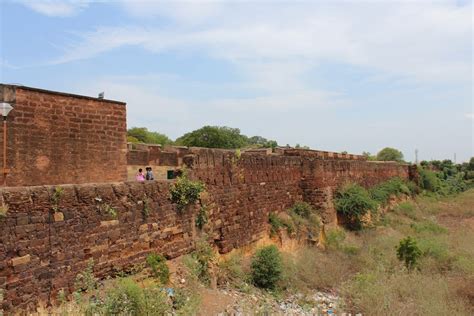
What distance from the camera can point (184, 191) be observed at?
28.1 feet

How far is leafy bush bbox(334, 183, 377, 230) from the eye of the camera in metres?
16.5

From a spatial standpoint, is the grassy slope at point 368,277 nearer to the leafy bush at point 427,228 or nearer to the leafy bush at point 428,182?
the leafy bush at point 427,228

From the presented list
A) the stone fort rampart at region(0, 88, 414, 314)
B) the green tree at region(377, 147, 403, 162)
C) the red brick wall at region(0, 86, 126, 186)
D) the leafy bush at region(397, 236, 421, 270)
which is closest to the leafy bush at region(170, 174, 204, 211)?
the stone fort rampart at region(0, 88, 414, 314)

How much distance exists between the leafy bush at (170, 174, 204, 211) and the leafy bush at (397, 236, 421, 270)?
20.1 ft

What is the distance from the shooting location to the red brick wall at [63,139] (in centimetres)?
803

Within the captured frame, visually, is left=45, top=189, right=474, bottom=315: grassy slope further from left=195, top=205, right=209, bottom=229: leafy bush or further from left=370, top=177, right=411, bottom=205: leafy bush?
A: left=370, top=177, right=411, bottom=205: leafy bush

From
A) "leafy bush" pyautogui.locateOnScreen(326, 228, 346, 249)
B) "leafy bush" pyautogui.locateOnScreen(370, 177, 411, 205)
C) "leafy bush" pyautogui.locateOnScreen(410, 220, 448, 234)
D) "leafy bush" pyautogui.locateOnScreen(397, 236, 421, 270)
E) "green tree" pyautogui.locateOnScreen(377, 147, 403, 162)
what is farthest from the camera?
"green tree" pyautogui.locateOnScreen(377, 147, 403, 162)

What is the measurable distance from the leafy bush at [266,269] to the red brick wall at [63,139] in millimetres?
3573

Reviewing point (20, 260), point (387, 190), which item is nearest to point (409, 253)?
point (20, 260)

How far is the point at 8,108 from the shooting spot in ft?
25.1

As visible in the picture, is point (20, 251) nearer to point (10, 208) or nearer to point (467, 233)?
point (10, 208)

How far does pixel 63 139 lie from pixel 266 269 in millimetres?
5013

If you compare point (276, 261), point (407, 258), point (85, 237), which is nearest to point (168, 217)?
point (85, 237)

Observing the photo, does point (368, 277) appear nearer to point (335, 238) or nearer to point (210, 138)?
point (335, 238)
